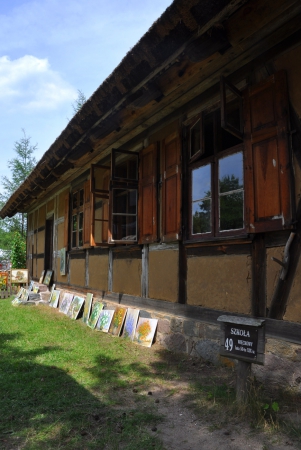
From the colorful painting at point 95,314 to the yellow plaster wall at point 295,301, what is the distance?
383 centimetres

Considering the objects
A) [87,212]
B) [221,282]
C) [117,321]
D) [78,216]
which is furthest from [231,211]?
[78,216]

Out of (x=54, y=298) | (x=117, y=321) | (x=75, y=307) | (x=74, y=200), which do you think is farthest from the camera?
(x=54, y=298)

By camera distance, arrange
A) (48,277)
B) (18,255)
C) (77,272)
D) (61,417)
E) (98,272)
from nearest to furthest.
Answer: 1. (61,417)
2. (98,272)
3. (77,272)
4. (48,277)
5. (18,255)

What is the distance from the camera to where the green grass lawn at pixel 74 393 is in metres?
2.38

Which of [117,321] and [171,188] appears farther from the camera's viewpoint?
[117,321]

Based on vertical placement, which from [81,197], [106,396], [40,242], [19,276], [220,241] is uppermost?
[81,197]

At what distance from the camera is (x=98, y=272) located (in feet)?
22.7

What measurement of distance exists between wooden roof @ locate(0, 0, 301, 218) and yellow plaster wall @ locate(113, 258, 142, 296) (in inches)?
74.1

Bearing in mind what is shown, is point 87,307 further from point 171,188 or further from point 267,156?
point 267,156

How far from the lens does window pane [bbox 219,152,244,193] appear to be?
3.79m

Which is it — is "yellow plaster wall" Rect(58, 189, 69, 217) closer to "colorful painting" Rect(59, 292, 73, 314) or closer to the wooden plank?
"colorful painting" Rect(59, 292, 73, 314)

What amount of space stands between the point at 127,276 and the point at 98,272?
130 cm

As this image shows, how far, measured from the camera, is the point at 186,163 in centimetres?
455

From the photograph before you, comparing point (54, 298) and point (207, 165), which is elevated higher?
point (207, 165)
